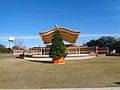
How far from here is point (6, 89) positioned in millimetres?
5098

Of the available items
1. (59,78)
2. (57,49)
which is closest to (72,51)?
(57,49)

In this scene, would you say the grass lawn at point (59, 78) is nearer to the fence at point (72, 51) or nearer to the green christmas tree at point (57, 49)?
the green christmas tree at point (57, 49)

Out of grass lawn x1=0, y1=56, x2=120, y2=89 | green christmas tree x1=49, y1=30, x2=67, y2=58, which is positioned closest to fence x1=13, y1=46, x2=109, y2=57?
green christmas tree x1=49, y1=30, x2=67, y2=58

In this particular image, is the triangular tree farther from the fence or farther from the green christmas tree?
the fence

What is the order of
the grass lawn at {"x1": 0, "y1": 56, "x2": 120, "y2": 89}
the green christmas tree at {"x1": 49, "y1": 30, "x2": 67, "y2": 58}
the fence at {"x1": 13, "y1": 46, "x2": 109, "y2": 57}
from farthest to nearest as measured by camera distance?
the fence at {"x1": 13, "y1": 46, "x2": 109, "y2": 57} → the green christmas tree at {"x1": 49, "y1": 30, "x2": 67, "y2": 58} → the grass lawn at {"x1": 0, "y1": 56, "x2": 120, "y2": 89}

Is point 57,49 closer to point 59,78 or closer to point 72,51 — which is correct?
point 59,78

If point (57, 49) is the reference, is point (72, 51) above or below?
below

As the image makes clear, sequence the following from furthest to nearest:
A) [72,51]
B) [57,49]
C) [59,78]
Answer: [72,51] → [57,49] → [59,78]

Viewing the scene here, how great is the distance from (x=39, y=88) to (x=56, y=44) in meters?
9.51

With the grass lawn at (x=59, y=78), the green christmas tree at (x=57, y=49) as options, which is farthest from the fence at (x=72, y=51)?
the grass lawn at (x=59, y=78)

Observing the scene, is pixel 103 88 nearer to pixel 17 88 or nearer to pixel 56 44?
pixel 17 88

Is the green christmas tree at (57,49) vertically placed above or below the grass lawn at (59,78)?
above

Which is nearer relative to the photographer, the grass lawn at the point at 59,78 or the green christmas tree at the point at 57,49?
the grass lawn at the point at 59,78

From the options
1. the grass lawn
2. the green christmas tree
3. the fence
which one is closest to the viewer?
the grass lawn
